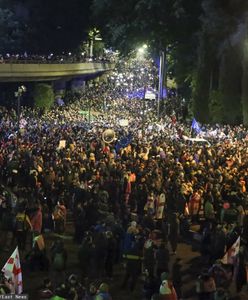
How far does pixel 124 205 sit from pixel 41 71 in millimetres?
40308

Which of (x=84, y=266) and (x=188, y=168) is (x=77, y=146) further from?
(x=84, y=266)

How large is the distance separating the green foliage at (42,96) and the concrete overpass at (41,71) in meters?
1.21

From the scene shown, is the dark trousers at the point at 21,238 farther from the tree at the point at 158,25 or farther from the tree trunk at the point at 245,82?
the tree at the point at 158,25

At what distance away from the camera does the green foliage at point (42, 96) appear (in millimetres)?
53681

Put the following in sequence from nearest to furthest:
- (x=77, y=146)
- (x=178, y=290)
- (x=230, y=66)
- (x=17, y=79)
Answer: (x=178, y=290), (x=77, y=146), (x=230, y=66), (x=17, y=79)

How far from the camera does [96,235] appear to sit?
514 inches

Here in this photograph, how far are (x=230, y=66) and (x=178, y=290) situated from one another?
31.2m

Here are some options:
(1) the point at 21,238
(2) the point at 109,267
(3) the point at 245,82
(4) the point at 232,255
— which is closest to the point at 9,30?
(3) the point at 245,82

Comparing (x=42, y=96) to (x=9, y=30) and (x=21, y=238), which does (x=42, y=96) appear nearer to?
(x=9, y=30)

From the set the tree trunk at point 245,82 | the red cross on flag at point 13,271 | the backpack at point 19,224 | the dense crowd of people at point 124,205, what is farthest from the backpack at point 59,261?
the tree trunk at point 245,82

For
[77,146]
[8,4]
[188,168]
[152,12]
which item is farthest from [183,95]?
[188,168]

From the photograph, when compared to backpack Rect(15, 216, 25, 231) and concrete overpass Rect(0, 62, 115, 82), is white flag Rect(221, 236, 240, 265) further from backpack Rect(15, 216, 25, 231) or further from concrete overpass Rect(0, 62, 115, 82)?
concrete overpass Rect(0, 62, 115, 82)

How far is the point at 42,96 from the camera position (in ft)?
177

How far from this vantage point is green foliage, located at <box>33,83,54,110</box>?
53681mm
